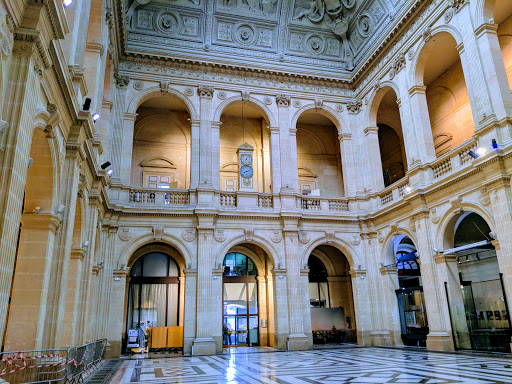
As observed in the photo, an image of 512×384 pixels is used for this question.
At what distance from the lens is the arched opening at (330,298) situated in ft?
61.1

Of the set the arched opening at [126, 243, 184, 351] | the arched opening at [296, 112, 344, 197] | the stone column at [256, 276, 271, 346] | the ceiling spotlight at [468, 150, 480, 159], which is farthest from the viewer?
the arched opening at [296, 112, 344, 197]

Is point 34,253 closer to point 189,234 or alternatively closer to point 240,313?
point 189,234

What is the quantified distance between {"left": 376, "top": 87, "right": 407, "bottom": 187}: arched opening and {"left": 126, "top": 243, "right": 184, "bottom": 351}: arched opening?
11269 millimetres

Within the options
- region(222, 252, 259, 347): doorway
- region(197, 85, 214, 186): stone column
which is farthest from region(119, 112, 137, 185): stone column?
region(222, 252, 259, 347): doorway

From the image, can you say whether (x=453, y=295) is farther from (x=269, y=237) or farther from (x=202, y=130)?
(x=202, y=130)

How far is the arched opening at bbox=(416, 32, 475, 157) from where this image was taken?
15789mm

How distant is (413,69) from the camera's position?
49.2ft

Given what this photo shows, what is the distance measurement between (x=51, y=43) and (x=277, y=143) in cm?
1180

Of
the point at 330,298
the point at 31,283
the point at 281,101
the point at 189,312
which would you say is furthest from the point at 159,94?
the point at 330,298

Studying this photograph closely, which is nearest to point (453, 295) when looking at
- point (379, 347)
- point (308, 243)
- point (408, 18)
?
point (379, 347)

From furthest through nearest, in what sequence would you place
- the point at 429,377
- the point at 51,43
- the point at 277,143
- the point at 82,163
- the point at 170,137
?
1. the point at 170,137
2. the point at 277,143
3. the point at 82,163
4. the point at 429,377
5. the point at 51,43

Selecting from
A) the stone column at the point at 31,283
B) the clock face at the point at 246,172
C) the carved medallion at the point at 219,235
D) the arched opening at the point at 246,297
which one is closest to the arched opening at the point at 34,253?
the stone column at the point at 31,283

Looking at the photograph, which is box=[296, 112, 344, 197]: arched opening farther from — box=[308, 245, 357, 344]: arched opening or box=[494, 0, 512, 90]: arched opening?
box=[494, 0, 512, 90]: arched opening

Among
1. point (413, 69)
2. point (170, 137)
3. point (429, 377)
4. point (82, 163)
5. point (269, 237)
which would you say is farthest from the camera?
point (170, 137)
